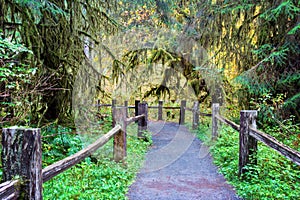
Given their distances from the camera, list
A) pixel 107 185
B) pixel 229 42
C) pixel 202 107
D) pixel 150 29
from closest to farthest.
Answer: pixel 107 185
pixel 229 42
pixel 202 107
pixel 150 29

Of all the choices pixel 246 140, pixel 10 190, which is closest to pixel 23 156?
pixel 10 190

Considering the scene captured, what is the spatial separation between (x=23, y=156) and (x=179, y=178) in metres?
3.31

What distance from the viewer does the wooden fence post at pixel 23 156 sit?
1.88m

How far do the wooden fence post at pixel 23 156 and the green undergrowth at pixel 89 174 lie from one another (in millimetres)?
1446

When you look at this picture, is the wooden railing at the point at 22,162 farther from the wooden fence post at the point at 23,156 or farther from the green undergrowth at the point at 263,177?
the green undergrowth at the point at 263,177

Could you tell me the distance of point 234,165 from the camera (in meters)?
4.93

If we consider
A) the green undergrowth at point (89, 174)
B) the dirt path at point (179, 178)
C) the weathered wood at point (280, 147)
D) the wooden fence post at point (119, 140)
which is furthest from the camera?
the wooden fence post at point (119, 140)

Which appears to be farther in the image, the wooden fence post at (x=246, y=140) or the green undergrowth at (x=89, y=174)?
the wooden fence post at (x=246, y=140)

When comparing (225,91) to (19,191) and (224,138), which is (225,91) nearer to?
(224,138)

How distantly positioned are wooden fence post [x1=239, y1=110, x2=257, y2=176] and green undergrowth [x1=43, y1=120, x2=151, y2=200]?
6.30 feet

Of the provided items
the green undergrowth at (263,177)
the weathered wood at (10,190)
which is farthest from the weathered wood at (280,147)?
the weathered wood at (10,190)

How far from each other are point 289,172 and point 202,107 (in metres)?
7.79

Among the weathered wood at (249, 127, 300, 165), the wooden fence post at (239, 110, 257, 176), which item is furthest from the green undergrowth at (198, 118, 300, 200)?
the weathered wood at (249, 127, 300, 165)

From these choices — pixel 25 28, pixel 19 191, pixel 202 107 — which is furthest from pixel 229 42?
pixel 19 191
